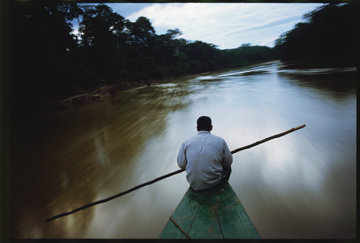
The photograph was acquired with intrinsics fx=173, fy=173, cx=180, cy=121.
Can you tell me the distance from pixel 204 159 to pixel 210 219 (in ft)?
1.46

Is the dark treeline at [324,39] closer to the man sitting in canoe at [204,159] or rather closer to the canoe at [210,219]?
the man sitting in canoe at [204,159]

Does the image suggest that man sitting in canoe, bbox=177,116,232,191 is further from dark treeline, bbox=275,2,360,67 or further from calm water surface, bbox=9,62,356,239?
dark treeline, bbox=275,2,360,67

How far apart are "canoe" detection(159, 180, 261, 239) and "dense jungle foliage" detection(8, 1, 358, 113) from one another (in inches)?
71.2

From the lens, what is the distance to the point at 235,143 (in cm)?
346

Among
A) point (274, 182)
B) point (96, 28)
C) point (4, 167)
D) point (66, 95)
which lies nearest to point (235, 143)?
point (274, 182)

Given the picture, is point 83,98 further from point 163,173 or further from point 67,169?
point 163,173

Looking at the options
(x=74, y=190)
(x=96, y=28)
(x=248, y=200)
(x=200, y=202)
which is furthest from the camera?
(x=96, y=28)

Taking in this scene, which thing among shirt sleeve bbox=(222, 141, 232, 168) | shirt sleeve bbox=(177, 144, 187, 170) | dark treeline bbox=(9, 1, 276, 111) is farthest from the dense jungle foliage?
shirt sleeve bbox=(177, 144, 187, 170)

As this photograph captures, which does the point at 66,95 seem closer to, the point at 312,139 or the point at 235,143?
the point at 235,143

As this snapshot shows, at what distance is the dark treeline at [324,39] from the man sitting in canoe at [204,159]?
6.26 metres

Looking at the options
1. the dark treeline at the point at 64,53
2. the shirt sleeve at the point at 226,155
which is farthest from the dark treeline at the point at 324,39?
the dark treeline at the point at 64,53

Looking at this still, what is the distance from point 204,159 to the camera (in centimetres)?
145

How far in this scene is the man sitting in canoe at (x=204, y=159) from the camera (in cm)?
146

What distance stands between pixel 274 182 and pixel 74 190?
2.65 meters
